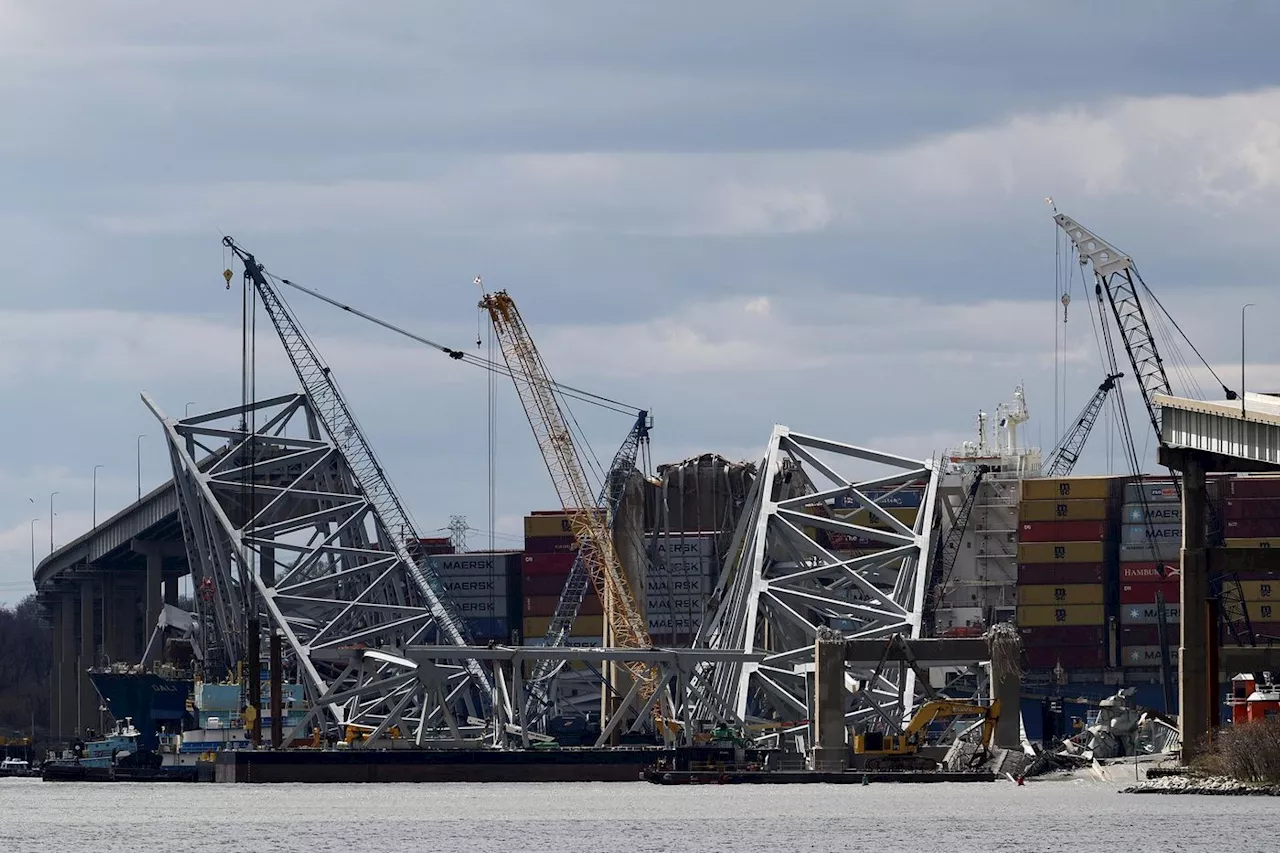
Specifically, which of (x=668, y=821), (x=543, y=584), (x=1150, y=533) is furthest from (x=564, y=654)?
(x=543, y=584)

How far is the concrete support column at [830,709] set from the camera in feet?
349

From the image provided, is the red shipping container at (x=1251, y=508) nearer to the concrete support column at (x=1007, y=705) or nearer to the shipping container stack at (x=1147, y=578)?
the shipping container stack at (x=1147, y=578)

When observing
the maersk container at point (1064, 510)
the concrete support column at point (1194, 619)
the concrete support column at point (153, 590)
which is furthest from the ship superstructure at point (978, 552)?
the concrete support column at point (1194, 619)

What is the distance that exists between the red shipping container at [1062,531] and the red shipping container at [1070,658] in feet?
25.9

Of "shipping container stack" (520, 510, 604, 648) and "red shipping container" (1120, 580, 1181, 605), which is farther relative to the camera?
"shipping container stack" (520, 510, 604, 648)

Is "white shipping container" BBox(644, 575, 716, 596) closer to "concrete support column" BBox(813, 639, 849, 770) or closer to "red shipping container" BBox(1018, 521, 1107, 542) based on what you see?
"red shipping container" BBox(1018, 521, 1107, 542)

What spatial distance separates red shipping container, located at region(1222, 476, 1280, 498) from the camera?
175 metres

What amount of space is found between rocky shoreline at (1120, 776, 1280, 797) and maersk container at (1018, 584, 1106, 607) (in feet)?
288

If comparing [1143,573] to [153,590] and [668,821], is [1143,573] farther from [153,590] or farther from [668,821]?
[668,821]

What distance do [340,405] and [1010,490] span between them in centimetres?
5431

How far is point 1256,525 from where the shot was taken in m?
176

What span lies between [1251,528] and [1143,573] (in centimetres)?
808

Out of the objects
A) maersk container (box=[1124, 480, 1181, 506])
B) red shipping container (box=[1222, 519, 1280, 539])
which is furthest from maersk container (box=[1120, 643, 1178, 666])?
maersk container (box=[1124, 480, 1181, 506])

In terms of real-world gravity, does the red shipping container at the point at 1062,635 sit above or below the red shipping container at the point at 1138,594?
below
